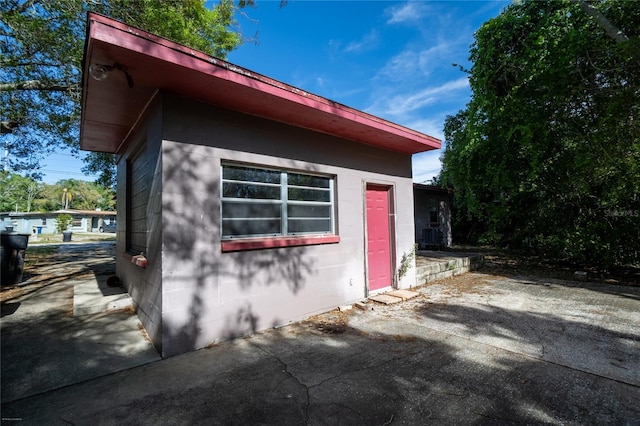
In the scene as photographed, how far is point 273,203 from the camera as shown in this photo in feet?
14.8

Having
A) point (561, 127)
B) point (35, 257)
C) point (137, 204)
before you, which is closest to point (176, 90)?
point (137, 204)

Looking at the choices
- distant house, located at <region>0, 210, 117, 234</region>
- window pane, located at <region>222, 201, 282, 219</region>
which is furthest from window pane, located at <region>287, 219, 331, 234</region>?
distant house, located at <region>0, 210, 117, 234</region>

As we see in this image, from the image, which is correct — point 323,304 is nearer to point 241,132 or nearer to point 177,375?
point 177,375

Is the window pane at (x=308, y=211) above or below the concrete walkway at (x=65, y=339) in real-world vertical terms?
above

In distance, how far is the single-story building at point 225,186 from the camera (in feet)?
11.0

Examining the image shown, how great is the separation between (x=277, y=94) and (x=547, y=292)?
6539mm

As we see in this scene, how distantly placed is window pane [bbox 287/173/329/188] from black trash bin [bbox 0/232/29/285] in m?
6.66

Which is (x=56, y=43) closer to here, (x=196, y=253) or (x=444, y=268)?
(x=196, y=253)

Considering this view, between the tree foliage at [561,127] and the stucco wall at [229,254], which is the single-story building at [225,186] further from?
the tree foliage at [561,127]

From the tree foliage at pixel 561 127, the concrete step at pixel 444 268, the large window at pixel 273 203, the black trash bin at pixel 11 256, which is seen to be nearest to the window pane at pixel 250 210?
the large window at pixel 273 203

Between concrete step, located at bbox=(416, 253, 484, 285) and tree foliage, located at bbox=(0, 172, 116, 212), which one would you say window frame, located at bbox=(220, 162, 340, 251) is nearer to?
concrete step, located at bbox=(416, 253, 484, 285)

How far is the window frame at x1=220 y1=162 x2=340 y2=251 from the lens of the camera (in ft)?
13.0

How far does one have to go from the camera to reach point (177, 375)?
2.93 m

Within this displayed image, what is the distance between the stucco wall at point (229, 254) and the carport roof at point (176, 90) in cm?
24
